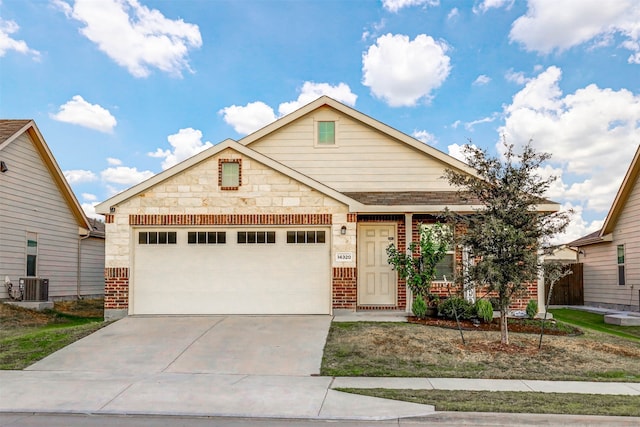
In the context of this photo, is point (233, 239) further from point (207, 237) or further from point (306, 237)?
point (306, 237)

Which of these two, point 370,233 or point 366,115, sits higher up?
point 366,115

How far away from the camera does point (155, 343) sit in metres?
11.6

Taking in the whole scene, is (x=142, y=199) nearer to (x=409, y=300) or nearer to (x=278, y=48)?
(x=278, y=48)

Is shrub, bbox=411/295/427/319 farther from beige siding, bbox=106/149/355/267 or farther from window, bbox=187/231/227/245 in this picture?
window, bbox=187/231/227/245

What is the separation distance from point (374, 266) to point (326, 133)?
178 inches

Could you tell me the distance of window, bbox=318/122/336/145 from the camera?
17391 mm

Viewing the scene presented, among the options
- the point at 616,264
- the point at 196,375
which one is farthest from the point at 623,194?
the point at 196,375

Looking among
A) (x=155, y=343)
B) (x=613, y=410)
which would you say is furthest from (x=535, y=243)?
(x=155, y=343)

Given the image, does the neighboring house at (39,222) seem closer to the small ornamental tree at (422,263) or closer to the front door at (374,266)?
the front door at (374,266)

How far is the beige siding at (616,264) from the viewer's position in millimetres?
18703

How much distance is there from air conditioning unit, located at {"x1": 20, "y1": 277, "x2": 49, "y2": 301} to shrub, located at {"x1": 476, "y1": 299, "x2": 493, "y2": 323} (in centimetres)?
1387

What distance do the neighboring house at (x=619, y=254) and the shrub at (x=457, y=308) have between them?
7.97 metres

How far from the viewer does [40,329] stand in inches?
583

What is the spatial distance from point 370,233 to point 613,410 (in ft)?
29.4
